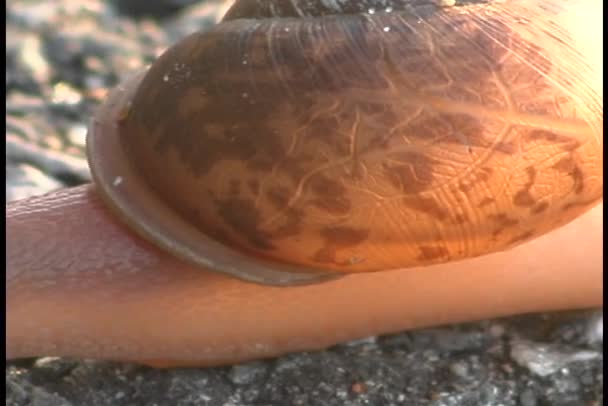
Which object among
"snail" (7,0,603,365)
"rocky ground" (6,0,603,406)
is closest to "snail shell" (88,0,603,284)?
"snail" (7,0,603,365)

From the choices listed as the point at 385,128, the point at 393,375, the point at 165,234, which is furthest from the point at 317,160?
the point at 393,375

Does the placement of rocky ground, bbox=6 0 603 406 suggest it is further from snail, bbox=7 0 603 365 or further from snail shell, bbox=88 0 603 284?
snail shell, bbox=88 0 603 284

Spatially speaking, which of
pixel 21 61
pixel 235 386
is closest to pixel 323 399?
pixel 235 386

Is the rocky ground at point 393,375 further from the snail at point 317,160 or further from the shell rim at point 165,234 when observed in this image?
the shell rim at point 165,234

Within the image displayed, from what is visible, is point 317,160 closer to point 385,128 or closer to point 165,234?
point 385,128

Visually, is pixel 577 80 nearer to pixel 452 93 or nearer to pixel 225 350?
pixel 452 93

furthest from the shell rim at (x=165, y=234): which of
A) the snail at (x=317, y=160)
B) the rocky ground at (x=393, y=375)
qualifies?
the rocky ground at (x=393, y=375)

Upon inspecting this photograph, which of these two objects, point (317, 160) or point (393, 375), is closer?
point (317, 160)
